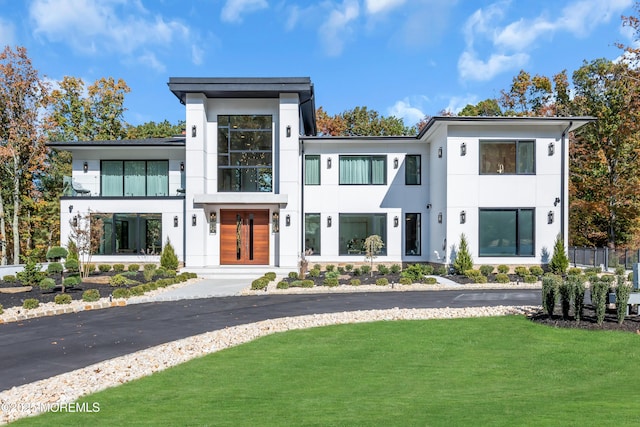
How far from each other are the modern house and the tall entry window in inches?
1.7

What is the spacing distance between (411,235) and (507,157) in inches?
209

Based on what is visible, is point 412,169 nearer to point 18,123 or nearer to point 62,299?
point 62,299

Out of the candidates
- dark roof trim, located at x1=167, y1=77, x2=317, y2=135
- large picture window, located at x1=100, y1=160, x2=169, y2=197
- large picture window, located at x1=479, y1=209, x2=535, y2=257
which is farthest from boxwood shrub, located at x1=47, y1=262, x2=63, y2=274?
large picture window, located at x1=479, y1=209, x2=535, y2=257

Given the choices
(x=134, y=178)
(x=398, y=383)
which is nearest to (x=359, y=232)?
(x=134, y=178)

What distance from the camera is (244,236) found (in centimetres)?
2094

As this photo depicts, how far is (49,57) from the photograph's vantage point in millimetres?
28344

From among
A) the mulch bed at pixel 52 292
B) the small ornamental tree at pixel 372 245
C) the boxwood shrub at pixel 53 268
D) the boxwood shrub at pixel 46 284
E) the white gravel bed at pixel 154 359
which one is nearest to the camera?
the white gravel bed at pixel 154 359

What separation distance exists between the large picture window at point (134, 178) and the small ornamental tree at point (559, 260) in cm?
1653

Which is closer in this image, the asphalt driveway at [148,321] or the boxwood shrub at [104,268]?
the asphalt driveway at [148,321]

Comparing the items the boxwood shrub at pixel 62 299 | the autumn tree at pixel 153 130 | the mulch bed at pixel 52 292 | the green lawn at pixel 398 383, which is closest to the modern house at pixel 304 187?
the mulch bed at pixel 52 292

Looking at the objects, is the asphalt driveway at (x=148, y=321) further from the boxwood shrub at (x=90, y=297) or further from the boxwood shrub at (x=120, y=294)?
the boxwood shrub at (x=90, y=297)

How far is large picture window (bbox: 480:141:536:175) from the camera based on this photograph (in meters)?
19.3

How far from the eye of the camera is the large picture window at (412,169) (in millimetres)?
22047

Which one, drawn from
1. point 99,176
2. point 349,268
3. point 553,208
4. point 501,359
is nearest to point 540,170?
point 553,208
